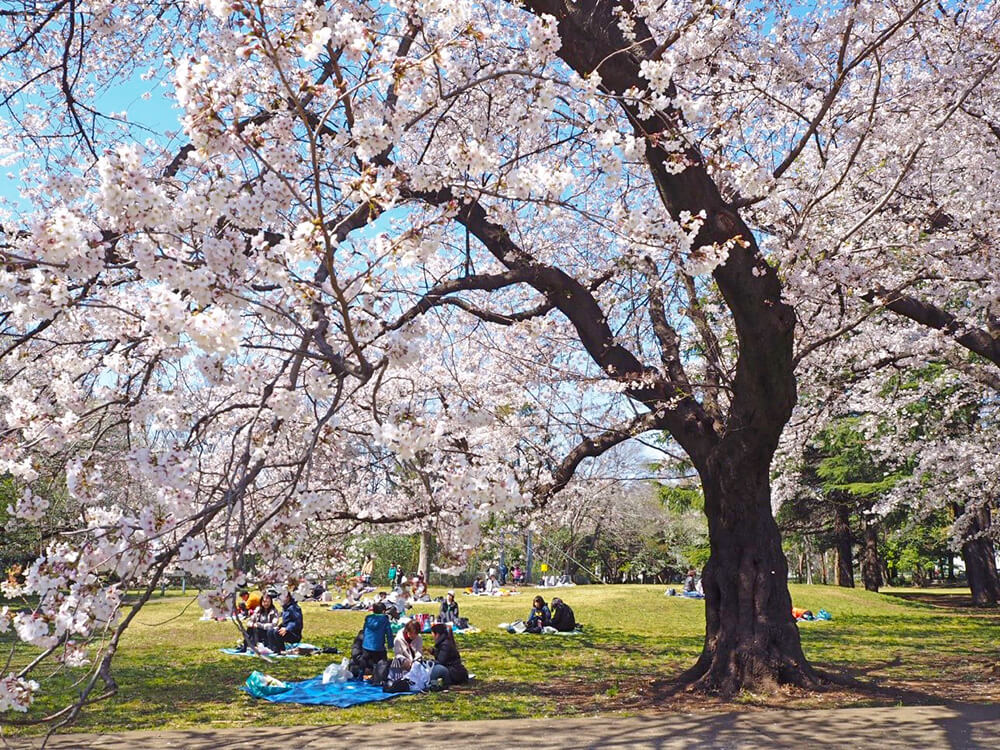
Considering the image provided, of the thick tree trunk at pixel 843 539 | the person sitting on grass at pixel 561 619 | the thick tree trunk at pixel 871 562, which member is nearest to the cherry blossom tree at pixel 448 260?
the person sitting on grass at pixel 561 619

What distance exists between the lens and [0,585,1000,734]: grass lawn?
25.4ft

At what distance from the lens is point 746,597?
27.0ft

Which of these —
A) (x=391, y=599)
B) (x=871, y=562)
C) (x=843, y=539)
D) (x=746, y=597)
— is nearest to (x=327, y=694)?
(x=391, y=599)

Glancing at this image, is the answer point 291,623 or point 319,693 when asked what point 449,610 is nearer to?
point 291,623

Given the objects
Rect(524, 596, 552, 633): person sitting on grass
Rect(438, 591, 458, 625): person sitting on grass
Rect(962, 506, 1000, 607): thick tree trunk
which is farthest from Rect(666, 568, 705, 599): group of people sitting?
Rect(438, 591, 458, 625): person sitting on grass

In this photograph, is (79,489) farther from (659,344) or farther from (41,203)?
(659,344)

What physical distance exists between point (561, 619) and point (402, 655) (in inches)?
270

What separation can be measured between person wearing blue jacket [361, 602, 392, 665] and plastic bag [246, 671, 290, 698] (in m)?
1.22

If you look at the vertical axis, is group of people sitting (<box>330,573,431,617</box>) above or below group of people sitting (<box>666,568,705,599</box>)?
below

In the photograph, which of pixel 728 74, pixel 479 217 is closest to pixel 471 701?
pixel 479 217

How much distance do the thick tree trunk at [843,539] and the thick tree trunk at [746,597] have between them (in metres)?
20.1

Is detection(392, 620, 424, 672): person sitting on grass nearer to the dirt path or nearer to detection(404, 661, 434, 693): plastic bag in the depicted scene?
detection(404, 661, 434, 693): plastic bag

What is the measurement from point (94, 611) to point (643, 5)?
5511 millimetres

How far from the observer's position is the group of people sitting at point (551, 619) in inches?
623
